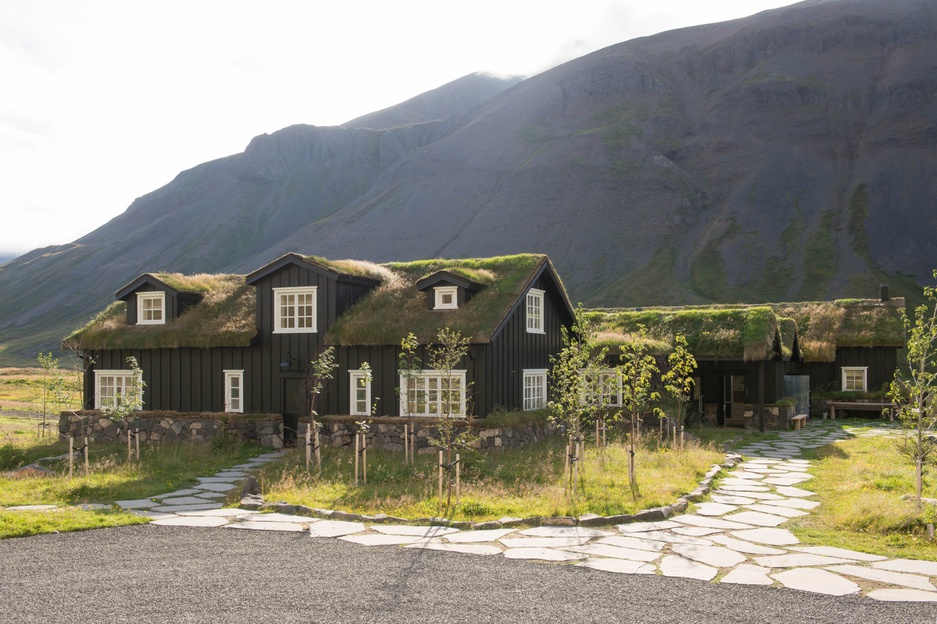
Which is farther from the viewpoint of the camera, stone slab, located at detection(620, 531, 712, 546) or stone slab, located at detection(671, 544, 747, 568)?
stone slab, located at detection(620, 531, 712, 546)

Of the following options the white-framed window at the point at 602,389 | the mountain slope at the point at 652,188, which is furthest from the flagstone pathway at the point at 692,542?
the mountain slope at the point at 652,188

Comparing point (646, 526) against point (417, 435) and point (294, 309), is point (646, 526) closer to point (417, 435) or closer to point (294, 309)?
point (417, 435)

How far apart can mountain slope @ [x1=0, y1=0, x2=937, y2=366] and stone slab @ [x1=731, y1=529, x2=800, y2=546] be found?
70783mm

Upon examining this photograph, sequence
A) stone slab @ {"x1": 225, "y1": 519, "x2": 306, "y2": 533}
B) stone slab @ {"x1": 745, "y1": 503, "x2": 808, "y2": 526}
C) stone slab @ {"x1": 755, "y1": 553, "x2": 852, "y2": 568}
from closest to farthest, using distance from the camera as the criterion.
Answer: stone slab @ {"x1": 755, "y1": 553, "x2": 852, "y2": 568}, stone slab @ {"x1": 225, "y1": 519, "x2": 306, "y2": 533}, stone slab @ {"x1": 745, "y1": 503, "x2": 808, "y2": 526}

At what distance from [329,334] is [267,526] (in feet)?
34.4

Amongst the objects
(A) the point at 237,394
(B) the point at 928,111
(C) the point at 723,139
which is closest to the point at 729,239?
(C) the point at 723,139

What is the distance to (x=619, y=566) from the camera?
8266 mm

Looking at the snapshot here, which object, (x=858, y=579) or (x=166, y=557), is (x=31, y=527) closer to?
(x=166, y=557)

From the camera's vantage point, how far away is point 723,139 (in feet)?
380

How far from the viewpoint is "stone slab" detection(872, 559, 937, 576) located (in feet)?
26.3

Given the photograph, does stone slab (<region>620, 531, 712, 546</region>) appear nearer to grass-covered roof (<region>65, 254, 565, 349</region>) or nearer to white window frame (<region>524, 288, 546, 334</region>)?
grass-covered roof (<region>65, 254, 565, 349</region>)

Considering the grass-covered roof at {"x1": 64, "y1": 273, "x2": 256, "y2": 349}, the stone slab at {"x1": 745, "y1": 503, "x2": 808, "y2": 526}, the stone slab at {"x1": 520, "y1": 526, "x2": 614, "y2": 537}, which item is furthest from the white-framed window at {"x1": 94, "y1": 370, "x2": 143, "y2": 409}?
the stone slab at {"x1": 745, "y1": 503, "x2": 808, "y2": 526}

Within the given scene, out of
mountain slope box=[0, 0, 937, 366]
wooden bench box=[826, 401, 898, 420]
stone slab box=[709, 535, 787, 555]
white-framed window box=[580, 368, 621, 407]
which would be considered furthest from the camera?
mountain slope box=[0, 0, 937, 366]

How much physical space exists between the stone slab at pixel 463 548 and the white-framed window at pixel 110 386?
1679cm
